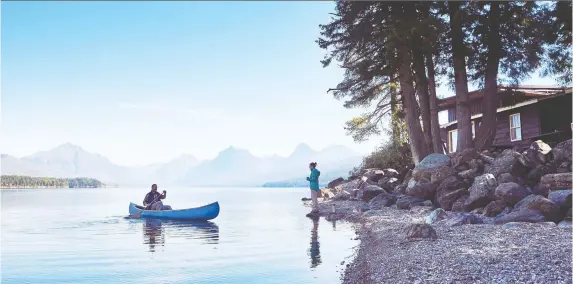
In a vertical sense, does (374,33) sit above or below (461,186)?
above

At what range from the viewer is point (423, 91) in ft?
93.7

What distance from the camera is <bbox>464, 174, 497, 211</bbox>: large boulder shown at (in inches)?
769

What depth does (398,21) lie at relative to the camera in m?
24.4

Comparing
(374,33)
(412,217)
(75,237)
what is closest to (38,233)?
(75,237)

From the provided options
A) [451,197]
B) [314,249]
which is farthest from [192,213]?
[451,197]

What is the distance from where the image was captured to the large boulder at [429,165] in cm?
2514

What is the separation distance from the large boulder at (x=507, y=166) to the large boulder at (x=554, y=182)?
241cm

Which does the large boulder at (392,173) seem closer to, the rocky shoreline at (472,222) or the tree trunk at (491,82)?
the rocky shoreline at (472,222)

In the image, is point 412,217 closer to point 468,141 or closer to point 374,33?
point 468,141

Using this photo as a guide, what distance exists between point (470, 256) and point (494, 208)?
8522mm

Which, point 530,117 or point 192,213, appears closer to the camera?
point 192,213

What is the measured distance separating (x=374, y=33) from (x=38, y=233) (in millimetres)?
20369

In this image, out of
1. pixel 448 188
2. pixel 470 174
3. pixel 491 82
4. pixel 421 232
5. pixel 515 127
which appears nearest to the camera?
pixel 421 232

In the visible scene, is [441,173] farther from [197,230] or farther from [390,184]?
[197,230]
